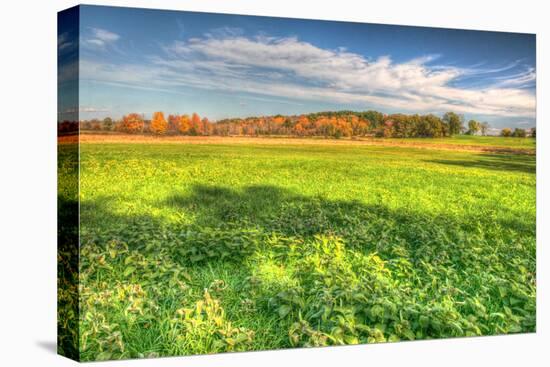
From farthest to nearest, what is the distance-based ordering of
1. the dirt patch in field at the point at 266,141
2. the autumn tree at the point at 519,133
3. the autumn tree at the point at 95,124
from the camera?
the autumn tree at the point at 519,133, the dirt patch in field at the point at 266,141, the autumn tree at the point at 95,124

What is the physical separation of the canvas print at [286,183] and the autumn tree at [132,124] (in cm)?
1

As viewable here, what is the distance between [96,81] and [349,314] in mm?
2998

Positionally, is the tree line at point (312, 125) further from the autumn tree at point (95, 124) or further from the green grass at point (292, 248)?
the green grass at point (292, 248)

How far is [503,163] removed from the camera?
865 cm

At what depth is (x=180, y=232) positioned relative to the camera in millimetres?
7152

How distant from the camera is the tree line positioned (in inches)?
278

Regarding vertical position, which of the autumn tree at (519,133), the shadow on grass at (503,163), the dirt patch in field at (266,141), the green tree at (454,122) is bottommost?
the shadow on grass at (503,163)

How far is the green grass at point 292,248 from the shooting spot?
6805 millimetres

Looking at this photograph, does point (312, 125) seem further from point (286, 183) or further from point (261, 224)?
point (261, 224)

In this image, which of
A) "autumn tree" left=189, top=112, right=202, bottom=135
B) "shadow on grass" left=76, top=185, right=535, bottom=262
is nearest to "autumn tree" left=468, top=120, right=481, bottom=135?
"shadow on grass" left=76, top=185, right=535, bottom=262

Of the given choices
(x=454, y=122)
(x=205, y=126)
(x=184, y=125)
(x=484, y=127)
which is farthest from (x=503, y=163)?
(x=184, y=125)

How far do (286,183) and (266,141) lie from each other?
44 centimetres

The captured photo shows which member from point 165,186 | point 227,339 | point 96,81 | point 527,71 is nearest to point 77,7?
point 96,81

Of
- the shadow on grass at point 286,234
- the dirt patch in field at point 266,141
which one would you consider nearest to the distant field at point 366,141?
the dirt patch in field at point 266,141
